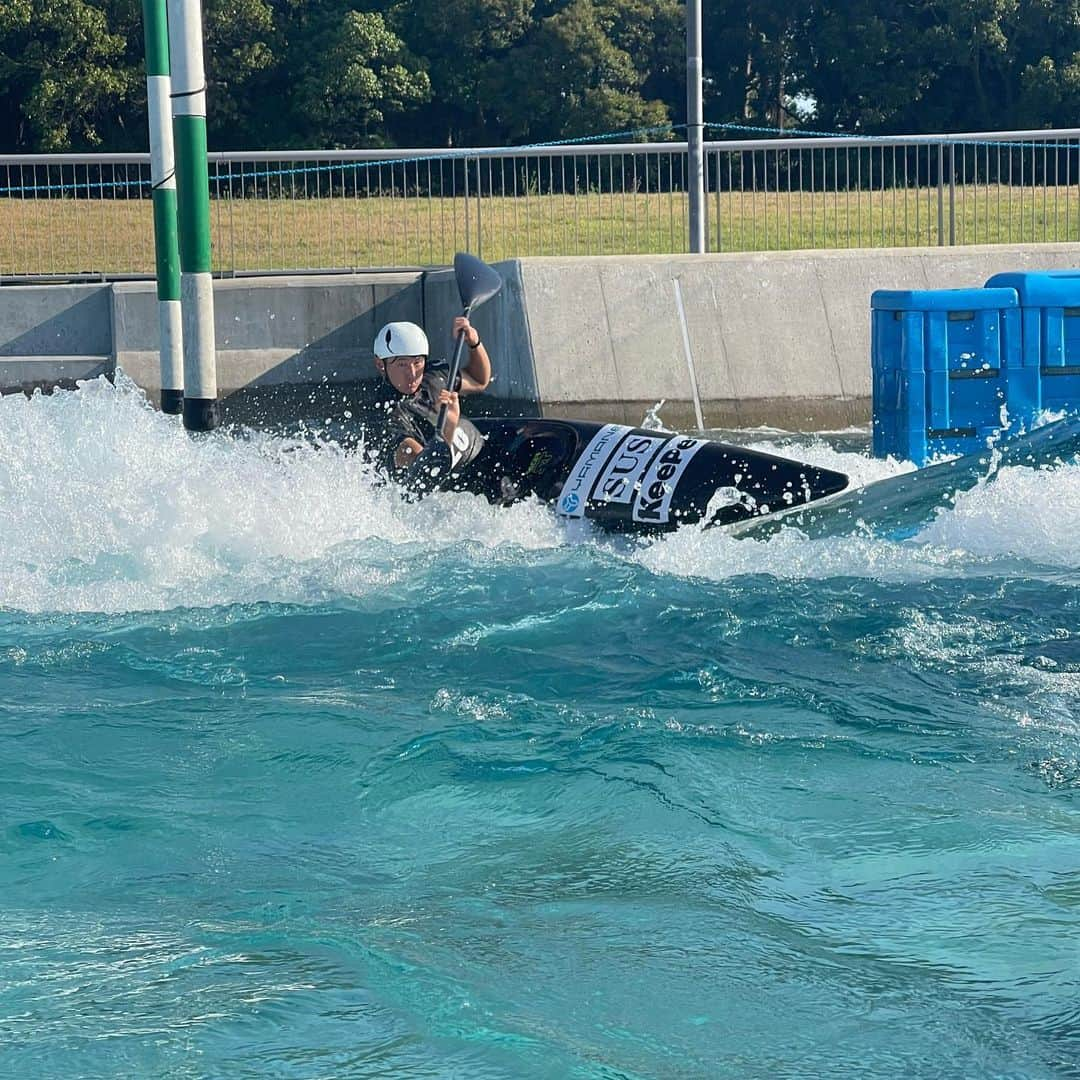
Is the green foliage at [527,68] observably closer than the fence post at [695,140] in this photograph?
No

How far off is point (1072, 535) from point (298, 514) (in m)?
3.66

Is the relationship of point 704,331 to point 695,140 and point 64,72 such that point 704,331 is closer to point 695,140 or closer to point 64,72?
point 695,140

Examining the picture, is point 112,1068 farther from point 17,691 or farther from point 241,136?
point 241,136

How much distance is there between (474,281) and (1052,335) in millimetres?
3649

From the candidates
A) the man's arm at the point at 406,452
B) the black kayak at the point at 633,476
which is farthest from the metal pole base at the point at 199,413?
the black kayak at the point at 633,476

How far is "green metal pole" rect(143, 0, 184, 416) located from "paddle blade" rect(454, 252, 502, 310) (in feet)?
6.16

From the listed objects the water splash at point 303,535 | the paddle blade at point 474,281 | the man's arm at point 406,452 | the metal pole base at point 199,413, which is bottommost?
the water splash at point 303,535

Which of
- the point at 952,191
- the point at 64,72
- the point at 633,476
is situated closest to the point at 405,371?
the point at 633,476

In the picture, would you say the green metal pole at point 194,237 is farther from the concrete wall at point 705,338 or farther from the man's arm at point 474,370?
the concrete wall at point 705,338

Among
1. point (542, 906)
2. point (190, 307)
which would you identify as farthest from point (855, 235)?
point (542, 906)

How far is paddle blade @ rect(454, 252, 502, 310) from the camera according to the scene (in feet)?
31.6

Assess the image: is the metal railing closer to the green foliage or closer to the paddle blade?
the paddle blade

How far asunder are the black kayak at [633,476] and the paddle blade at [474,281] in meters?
1.72

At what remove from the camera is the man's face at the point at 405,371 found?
8188 mm
